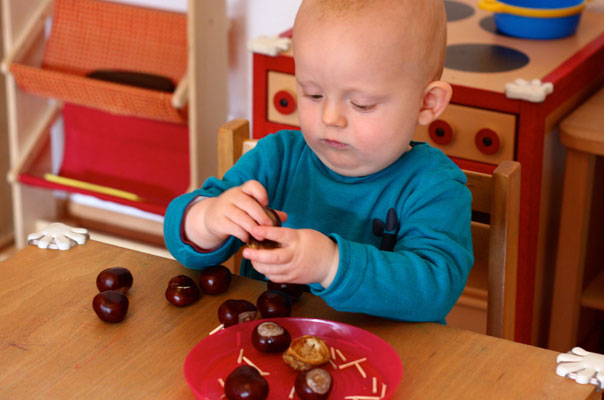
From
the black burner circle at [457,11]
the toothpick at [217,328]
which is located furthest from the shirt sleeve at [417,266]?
the black burner circle at [457,11]

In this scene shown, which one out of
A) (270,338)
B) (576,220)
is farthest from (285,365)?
(576,220)

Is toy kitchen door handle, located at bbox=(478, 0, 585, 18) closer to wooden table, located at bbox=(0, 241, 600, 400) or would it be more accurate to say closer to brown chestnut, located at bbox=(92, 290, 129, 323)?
wooden table, located at bbox=(0, 241, 600, 400)

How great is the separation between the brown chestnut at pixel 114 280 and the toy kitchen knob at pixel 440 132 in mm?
837

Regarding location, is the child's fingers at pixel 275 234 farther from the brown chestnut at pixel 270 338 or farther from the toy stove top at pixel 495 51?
the toy stove top at pixel 495 51

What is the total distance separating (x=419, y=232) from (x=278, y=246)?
20cm

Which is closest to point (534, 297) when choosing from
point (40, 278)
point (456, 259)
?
point (456, 259)

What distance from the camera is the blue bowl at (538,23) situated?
1.77 metres

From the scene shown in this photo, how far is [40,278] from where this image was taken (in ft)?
3.19

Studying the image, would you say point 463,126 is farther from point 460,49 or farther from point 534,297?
point 534,297

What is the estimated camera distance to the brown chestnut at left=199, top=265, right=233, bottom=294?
0.95 meters

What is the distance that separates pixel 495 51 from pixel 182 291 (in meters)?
1.05

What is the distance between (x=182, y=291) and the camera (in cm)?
93

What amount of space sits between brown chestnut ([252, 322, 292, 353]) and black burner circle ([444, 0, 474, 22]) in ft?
4.14

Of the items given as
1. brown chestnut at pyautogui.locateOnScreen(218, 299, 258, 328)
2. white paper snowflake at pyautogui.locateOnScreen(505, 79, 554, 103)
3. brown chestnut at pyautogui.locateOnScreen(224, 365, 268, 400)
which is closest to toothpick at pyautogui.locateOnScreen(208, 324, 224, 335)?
brown chestnut at pyautogui.locateOnScreen(218, 299, 258, 328)
